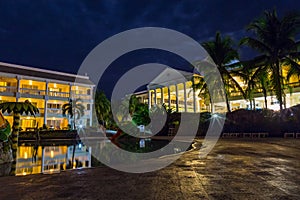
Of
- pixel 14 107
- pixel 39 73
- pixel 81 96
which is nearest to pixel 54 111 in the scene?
pixel 81 96

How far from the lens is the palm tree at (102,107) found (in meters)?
39.6

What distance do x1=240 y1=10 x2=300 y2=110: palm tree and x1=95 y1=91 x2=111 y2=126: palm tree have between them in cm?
2735

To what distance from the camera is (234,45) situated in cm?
2186

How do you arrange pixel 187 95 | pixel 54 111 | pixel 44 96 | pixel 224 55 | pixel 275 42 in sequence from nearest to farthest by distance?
pixel 275 42 < pixel 224 55 < pixel 187 95 < pixel 44 96 < pixel 54 111

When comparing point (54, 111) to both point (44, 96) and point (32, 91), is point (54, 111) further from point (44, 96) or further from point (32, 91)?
point (32, 91)

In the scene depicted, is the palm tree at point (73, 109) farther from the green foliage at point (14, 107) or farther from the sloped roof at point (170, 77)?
the green foliage at point (14, 107)

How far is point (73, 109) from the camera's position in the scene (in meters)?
33.2

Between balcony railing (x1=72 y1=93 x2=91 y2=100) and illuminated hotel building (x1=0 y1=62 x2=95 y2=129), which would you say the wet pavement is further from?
balcony railing (x1=72 y1=93 x2=91 y2=100)

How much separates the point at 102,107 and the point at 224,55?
2508 cm

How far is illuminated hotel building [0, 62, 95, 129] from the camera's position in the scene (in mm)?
29922

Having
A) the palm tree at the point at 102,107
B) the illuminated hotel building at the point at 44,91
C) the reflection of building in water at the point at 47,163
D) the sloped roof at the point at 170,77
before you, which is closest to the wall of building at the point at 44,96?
the illuminated hotel building at the point at 44,91

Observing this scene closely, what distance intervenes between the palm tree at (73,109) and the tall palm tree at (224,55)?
818 inches

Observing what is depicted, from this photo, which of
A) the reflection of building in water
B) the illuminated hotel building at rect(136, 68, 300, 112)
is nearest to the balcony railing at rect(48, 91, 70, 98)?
the illuminated hotel building at rect(136, 68, 300, 112)

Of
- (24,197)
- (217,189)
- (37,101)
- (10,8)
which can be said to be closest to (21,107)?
(24,197)
